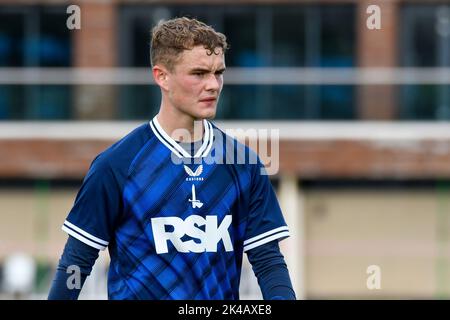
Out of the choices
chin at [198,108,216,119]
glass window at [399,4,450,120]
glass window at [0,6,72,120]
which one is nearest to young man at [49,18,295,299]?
Answer: chin at [198,108,216,119]

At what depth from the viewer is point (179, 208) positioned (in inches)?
221

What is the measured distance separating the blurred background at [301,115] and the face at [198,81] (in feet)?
63.4

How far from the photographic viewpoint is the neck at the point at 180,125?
568 centimetres

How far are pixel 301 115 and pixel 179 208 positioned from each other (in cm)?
2052

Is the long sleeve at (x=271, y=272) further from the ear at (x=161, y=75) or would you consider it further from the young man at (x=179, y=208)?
the ear at (x=161, y=75)

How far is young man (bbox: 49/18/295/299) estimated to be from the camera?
5.55 meters

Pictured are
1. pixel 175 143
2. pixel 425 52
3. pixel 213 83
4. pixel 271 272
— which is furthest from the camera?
pixel 425 52

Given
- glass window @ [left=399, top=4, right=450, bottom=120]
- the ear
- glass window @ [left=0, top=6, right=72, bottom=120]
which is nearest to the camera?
the ear

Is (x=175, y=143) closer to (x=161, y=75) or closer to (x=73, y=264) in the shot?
(x=161, y=75)

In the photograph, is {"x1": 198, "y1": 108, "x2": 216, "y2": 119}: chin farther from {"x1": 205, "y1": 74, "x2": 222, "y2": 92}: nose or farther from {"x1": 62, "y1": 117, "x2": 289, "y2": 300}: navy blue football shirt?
{"x1": 62, "y1": 117, "x2": 289, "y2": 300}: navy blue football shirt

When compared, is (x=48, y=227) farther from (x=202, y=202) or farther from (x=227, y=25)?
(x=202, y=202)

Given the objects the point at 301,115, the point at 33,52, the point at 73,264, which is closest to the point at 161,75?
the point at 73,264

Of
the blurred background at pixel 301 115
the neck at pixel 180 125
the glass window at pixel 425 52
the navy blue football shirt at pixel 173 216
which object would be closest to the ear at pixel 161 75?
the neck at pixel 180 125
